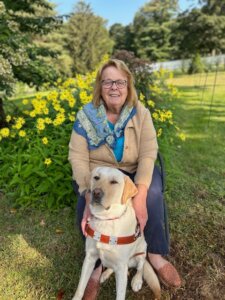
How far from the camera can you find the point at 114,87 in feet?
9.98

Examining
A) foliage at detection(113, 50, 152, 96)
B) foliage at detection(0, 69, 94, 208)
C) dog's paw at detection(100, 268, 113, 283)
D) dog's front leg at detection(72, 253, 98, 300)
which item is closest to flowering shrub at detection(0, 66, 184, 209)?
foliage at detection(0, 69, 94, 208)

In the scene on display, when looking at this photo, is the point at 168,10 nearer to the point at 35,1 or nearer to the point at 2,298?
the point at 35,1

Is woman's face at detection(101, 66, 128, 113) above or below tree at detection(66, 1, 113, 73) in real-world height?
above

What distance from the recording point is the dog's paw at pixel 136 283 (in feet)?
9.45

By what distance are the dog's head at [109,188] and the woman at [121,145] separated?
0.43 m

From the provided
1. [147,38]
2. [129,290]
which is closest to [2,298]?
[129,290]

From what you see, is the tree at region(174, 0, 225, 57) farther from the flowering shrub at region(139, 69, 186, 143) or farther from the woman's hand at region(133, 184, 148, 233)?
the woman's hand at region(133, 184, 148, 233)

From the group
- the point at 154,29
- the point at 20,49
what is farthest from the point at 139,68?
the point at 154,29

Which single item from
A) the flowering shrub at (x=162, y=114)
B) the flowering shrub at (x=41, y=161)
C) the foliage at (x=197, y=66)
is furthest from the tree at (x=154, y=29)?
the flowering shrub at (x=41, y=161)

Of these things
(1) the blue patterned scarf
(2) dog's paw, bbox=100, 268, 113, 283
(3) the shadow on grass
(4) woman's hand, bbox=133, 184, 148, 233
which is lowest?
(3) the shadow on grass

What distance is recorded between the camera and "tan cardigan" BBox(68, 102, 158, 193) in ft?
10.1

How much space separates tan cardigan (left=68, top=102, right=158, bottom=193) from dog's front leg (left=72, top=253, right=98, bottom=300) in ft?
1.93

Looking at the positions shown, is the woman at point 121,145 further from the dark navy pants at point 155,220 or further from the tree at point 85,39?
the tree at point 85,39

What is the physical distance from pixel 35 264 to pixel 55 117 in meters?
1.99
